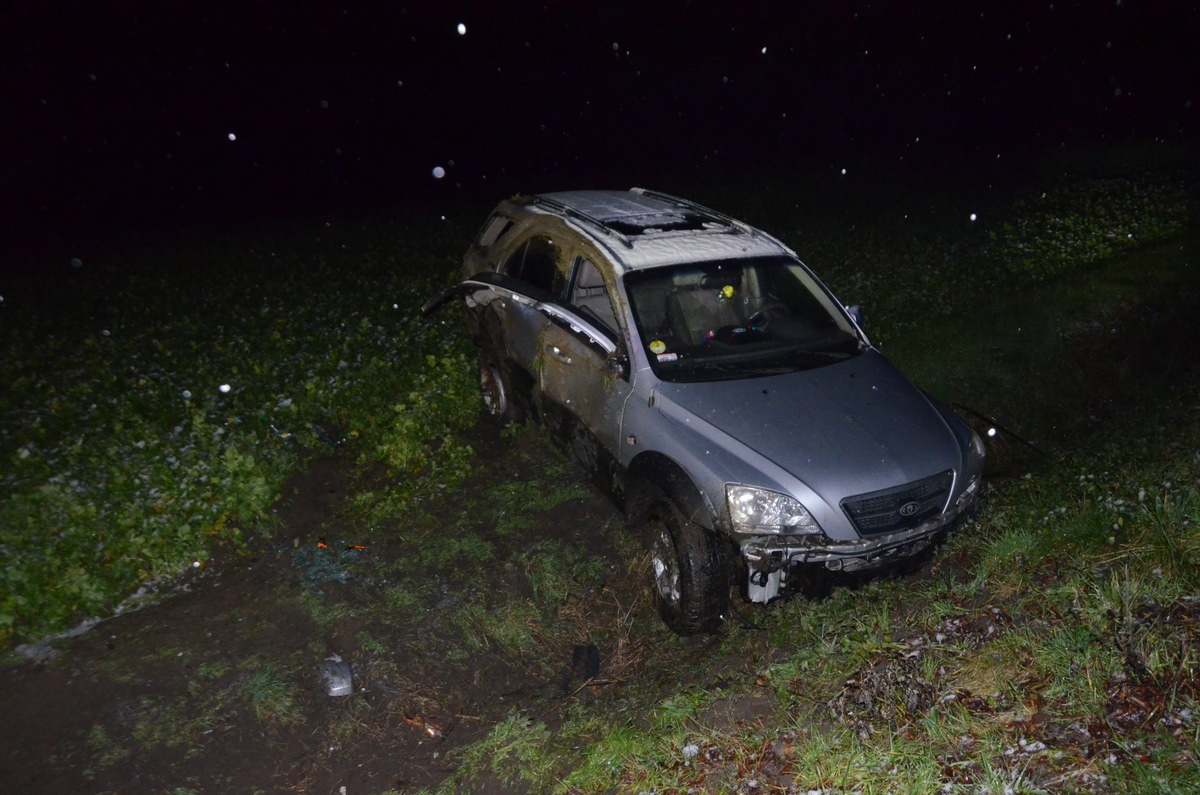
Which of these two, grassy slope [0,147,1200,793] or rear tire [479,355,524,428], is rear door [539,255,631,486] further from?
rear tire [479,355,524,428]

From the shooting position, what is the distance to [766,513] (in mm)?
4184

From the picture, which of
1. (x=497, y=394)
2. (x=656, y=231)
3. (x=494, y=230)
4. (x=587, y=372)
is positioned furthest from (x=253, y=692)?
(x=494, y=230)

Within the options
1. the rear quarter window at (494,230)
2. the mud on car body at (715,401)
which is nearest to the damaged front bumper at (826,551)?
the mud on car body at (715,401)

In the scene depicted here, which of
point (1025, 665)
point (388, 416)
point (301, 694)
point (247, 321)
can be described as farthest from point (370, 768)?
point (247, 321)

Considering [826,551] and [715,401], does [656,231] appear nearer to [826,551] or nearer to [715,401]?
[715,401]

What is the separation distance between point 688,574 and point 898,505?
1.14 meters

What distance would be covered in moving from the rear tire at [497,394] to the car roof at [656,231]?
1324 millimetres

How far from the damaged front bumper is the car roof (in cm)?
201

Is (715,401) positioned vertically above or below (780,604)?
above

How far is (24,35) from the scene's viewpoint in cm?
2295

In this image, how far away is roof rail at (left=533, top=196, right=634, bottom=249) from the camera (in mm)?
5504

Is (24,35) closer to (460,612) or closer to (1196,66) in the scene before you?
(460,612)

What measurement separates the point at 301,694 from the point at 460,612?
96 centimetres

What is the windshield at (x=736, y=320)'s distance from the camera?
5027mm
